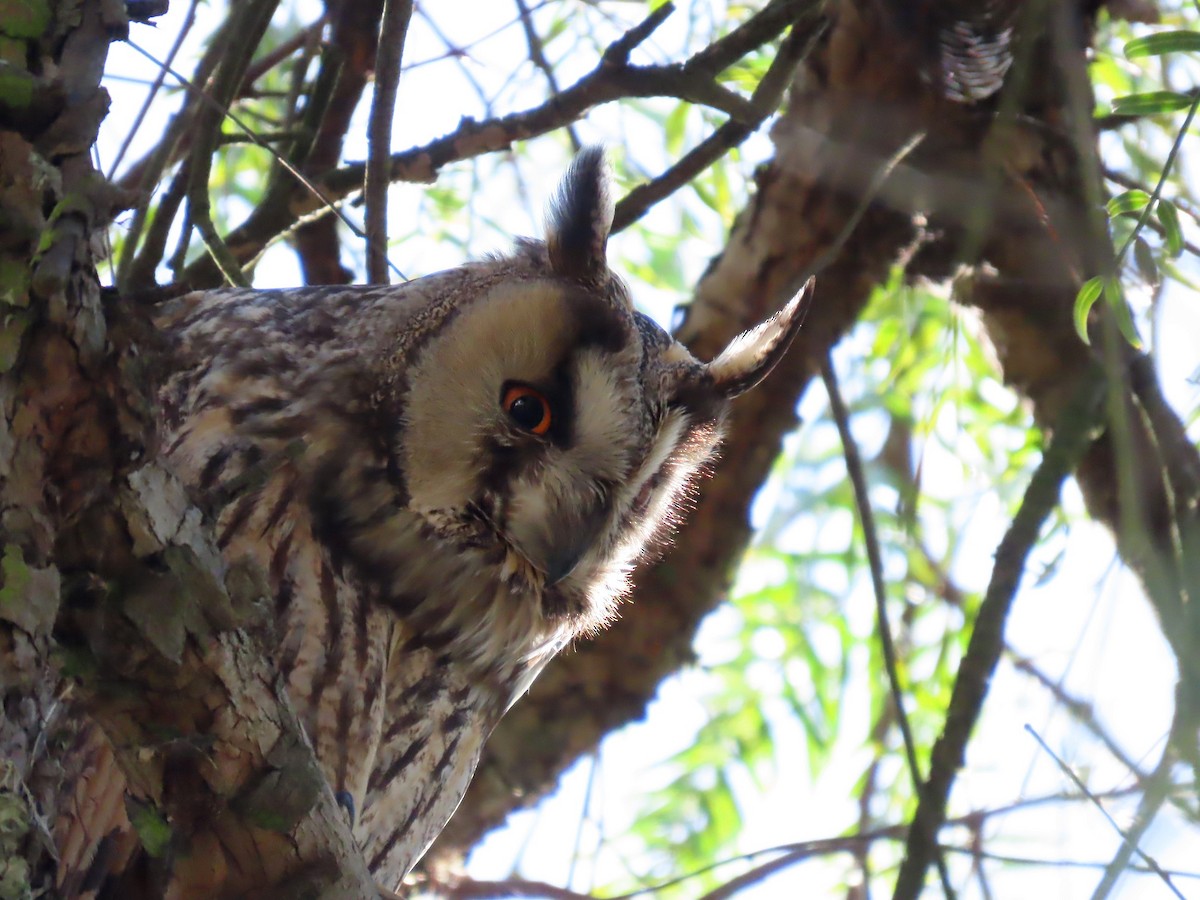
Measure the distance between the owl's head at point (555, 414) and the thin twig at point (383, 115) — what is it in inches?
6.7

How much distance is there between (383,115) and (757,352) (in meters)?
0.64

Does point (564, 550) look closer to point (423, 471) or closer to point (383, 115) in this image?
point (423, 471)

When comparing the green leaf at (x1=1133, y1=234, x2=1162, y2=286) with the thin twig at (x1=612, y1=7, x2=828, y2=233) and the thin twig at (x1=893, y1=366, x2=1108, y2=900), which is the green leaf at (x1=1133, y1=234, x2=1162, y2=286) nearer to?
the thin twig at (x1=893, y1=366, x2=1108, y2=900)

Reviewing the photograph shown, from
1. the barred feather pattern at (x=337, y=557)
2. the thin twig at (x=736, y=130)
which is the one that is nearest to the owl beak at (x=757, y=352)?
the thin twig at (x=736, y=130)

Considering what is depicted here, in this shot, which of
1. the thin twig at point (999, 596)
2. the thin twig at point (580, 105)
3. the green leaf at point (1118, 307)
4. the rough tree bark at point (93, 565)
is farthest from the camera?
the thin twig at point (580, 105)

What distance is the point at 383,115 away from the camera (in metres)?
1.87

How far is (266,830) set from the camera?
3.41 ft

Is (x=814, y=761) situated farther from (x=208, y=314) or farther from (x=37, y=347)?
(x=37, y=347)

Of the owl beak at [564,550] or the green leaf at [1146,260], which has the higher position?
the green leaf at [1146,260]

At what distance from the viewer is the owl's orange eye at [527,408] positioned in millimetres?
1759

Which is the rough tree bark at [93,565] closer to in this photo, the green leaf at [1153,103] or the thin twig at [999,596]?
the thin twig at [999,596]

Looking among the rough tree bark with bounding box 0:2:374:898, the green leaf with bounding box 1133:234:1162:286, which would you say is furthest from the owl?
the green leaf with bounding box 1133:234:1162:286

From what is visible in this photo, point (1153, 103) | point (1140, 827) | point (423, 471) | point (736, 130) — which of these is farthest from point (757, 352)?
point (1140, 827)

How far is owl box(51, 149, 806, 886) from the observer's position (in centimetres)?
161
